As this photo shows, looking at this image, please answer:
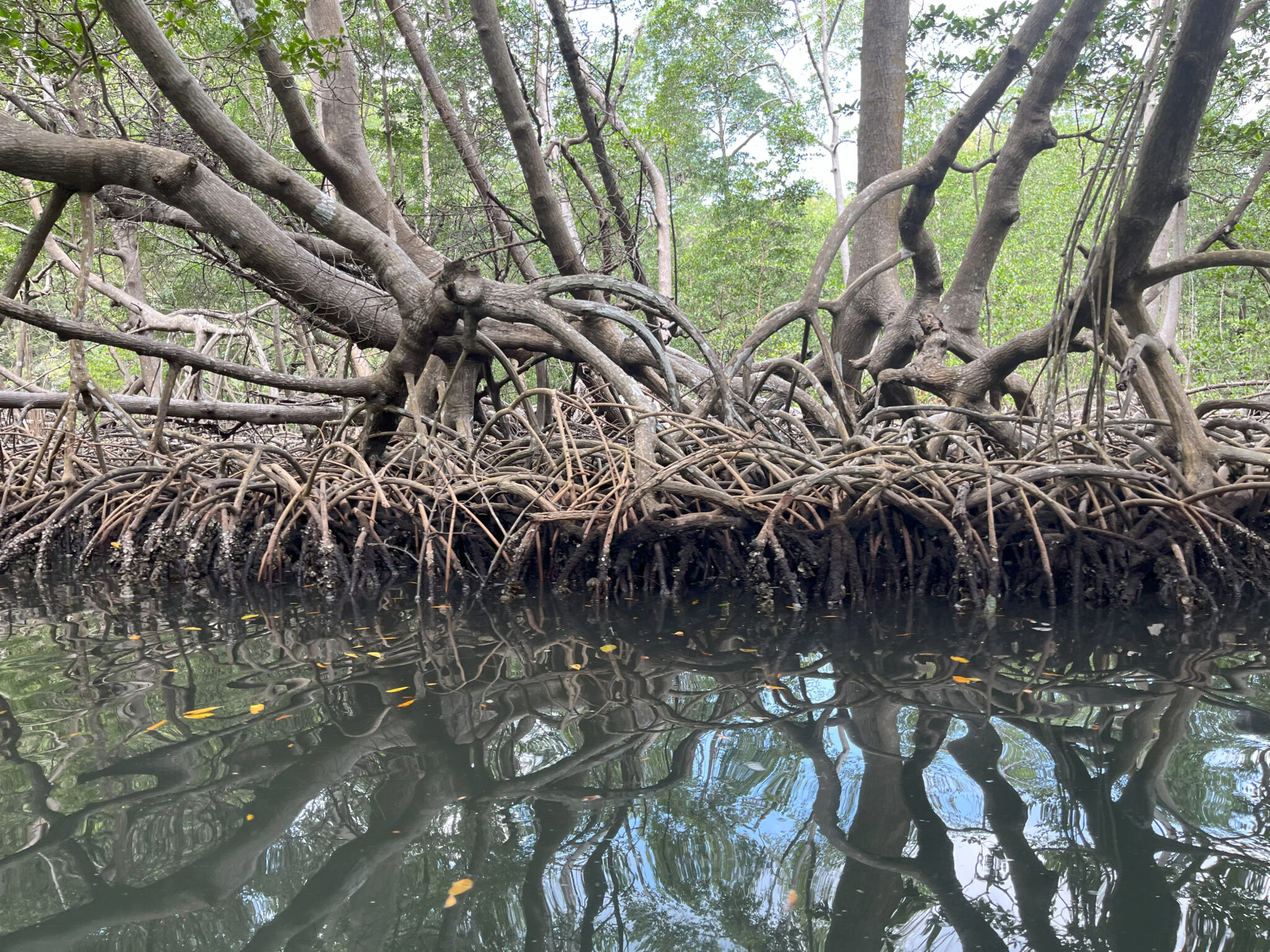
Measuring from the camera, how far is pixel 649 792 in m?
1.53

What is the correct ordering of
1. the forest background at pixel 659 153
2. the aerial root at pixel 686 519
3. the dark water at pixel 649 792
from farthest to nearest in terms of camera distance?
the forest background at pixel 659 153 < the aerial root at pixel 686 519 < the dark water at pixel 649 792

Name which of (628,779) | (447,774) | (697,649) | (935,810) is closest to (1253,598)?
(697,649)

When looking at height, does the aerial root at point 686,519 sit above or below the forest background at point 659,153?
below

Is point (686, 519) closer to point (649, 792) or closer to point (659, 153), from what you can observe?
point (649, 792)

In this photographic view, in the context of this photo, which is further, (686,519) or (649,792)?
(686,519)

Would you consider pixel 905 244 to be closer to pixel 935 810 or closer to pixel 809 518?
pixel 809 518

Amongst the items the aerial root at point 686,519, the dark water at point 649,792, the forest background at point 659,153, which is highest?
the forest background at point 659,153

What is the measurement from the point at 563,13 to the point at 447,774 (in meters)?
3.96

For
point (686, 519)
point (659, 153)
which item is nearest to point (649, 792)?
point (686, 519)

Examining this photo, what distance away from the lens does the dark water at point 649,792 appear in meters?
1.16

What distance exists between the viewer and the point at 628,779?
5.20 ft

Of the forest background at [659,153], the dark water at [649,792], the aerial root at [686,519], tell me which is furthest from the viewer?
the forest background at [659,153]

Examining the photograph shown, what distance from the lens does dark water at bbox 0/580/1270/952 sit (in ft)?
3.81

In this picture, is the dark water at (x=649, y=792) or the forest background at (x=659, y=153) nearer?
the dark water at (x=649, y=792)
